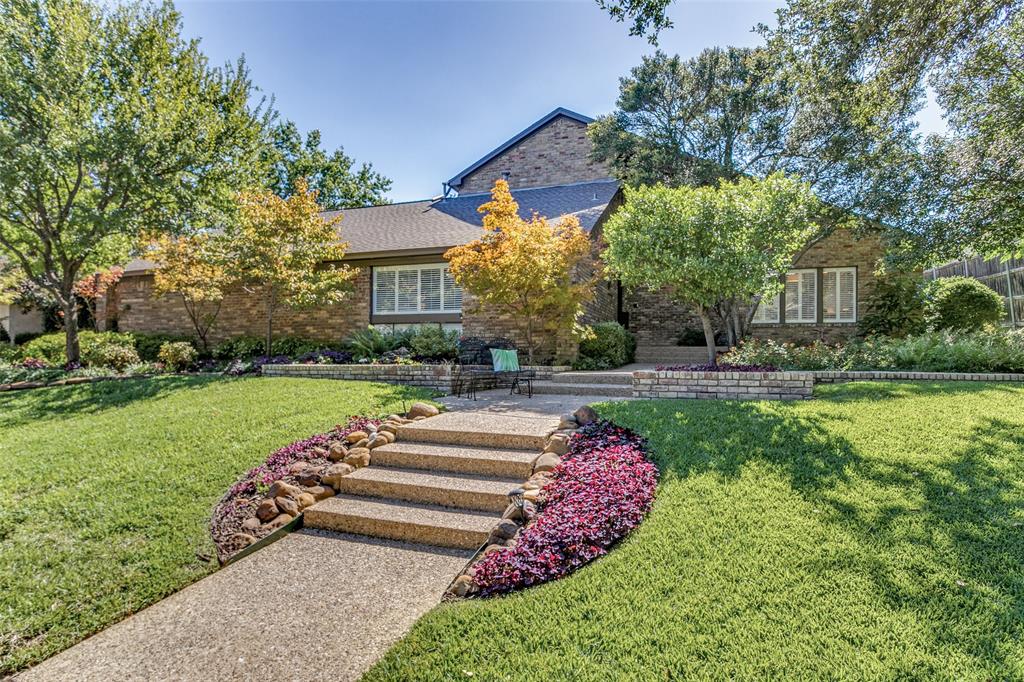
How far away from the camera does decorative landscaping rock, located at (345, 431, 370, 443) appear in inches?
235

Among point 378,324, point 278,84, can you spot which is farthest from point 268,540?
point 278,84

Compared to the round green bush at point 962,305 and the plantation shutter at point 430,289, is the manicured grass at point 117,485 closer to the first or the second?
the plantation shutter at point 430,289

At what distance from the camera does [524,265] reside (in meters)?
10.0

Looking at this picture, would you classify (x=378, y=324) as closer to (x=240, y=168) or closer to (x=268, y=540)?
(x=240, y=168)

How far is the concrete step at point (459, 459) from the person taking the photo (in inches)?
197

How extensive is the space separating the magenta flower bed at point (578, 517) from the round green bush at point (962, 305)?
11.0 meters

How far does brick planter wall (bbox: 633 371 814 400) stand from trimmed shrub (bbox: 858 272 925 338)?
27.1 ft

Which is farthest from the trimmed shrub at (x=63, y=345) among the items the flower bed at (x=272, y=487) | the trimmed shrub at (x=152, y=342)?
the flower bed at (x=272, y=487)

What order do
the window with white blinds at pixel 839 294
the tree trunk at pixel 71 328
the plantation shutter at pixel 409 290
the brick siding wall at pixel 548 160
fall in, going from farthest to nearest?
1. the brick siding wall at pixel 548 160
2. the window with white blinds at pixel 839 294
3. the plantation shutter at pixel 409 290
4. the tree trunk at pixel 71 328

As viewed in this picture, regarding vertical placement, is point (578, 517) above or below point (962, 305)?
below

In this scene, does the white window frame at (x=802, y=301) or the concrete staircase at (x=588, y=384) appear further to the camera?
the white window frame at (x=802, y=301)

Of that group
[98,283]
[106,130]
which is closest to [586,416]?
[106,130]

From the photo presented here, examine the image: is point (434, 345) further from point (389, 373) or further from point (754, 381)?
point (754, 381)

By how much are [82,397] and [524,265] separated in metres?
8.01
